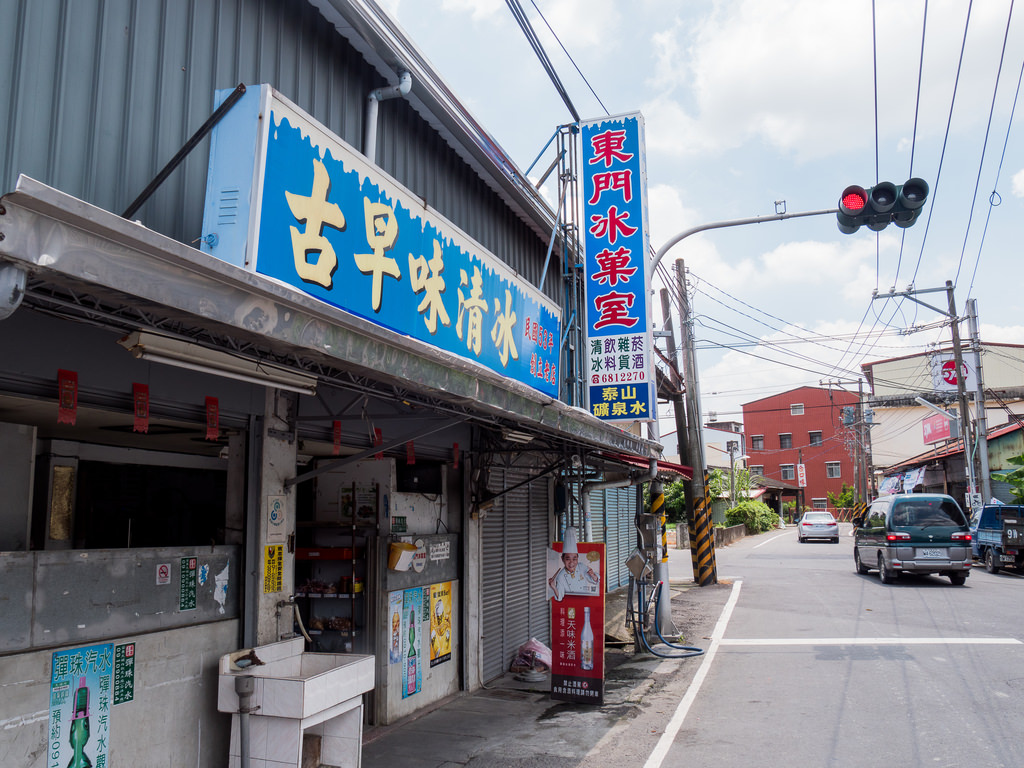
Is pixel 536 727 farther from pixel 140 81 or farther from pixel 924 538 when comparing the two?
pixel 924 538

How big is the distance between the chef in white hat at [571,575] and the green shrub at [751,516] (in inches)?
1473

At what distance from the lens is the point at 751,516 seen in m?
45.9

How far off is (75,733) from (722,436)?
2817 inches

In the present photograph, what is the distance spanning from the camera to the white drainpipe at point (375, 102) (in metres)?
7.48

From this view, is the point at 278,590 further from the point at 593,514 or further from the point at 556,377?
the point at 593,514

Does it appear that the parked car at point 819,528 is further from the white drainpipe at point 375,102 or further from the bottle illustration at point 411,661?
the white drainpipe at point 375,102

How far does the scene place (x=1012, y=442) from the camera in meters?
30.3

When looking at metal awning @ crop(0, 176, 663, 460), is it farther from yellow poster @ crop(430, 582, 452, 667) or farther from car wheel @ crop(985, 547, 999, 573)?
car wheel @ crop(985, 547, 999, 573)

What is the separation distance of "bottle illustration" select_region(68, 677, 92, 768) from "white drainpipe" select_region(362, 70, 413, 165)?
5.12 m

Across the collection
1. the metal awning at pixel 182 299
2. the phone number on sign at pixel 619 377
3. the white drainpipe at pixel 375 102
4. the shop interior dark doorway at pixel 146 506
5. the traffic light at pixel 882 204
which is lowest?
the shop interior dark doorway at pixel 146 506

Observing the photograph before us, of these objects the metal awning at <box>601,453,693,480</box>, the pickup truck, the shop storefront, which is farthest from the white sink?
the pickup truck

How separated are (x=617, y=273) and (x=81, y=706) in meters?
8.15

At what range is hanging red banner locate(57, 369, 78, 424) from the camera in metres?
4.29

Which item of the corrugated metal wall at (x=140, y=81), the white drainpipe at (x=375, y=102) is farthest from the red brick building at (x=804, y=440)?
the corrugated metal wall at (x=140, y=81)
